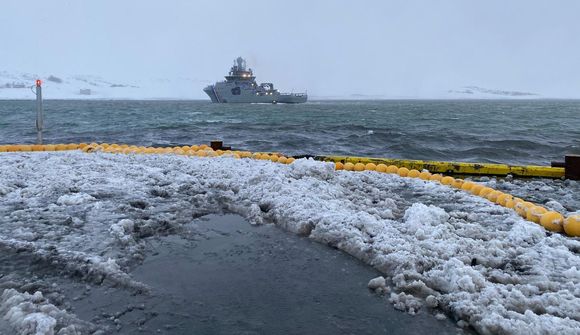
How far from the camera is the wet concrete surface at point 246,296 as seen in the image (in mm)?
2957

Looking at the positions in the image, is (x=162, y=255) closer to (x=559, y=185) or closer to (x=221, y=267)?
(x=221, y=267)

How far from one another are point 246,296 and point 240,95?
72.6 m

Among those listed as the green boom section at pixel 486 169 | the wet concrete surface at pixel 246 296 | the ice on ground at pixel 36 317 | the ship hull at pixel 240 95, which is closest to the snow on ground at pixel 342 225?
the ice on ground at pixel 36 317

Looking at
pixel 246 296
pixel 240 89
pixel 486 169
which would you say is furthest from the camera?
pixel 240 89

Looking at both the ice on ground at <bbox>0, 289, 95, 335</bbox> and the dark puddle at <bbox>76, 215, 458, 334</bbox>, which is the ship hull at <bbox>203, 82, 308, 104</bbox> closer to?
the dark puddle at <bbox>76, 215, 458, 334</bbox>

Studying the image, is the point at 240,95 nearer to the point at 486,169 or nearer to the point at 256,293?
the point at 486,169

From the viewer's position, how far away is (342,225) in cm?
470

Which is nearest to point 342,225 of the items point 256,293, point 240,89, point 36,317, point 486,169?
point 256,293

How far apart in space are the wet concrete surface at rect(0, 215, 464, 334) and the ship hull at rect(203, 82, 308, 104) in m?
70.9

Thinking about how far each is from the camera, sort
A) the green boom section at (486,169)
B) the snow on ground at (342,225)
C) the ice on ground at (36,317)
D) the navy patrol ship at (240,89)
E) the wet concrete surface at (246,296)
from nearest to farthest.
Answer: the ice on ground at (36,317) → the wet concrete surface at (246,296) → the snow on ground at (342,225) → the green boom section at (486,169) → the navy patrol ship at (240,89)

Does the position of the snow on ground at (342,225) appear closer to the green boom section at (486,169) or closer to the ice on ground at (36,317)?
the ice on ground at (36,317)

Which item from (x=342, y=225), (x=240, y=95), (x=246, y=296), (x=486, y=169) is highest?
(x=240, y=95)

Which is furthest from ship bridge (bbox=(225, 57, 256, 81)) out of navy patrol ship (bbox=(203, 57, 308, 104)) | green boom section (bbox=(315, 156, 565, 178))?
green boom section (bbox=(315, 156, 565, 178))

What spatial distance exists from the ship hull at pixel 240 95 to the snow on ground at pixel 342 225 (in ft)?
220
